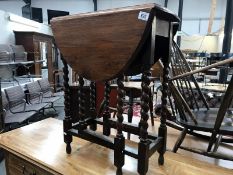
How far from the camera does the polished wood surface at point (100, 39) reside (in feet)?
3.05

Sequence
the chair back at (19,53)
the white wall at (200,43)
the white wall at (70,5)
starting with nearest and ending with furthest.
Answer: the chair back at (19,53)
the white wall at (200,43)
the white wall at (70,5)

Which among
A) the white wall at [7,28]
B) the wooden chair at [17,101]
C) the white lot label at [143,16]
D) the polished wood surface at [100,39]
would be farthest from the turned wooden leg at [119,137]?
the white wall at [7,28]

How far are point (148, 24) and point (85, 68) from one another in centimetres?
47

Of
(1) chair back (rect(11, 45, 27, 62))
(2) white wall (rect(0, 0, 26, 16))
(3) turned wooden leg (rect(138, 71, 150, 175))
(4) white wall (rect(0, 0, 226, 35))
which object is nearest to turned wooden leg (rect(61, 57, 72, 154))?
(3) turned wooden leg (rect(138, 71, 150, 175))

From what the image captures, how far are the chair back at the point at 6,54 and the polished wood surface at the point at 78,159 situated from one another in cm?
296

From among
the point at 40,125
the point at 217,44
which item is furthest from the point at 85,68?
the point at 217,44

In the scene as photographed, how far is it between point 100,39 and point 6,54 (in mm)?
Result: 3786

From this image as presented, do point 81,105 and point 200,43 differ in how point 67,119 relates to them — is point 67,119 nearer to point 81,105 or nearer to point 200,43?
point 81,105

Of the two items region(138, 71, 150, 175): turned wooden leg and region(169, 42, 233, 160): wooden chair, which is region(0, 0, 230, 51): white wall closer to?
region(169, 42, 233, 160): wooden chair

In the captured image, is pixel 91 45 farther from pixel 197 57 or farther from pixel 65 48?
pixel 197 57

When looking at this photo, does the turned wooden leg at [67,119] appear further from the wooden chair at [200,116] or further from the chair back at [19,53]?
the chair back at [19,53]

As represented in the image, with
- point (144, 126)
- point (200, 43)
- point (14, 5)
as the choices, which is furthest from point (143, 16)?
point (14, 5)

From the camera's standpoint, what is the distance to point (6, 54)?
4098 mm

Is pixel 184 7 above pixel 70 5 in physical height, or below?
below
